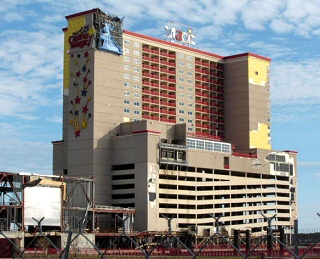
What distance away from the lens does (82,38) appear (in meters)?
185

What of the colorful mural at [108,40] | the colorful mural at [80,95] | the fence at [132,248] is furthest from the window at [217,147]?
the colorful mural at [108,40]

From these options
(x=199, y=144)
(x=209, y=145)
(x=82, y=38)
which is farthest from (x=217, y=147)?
(x=82, y=38)

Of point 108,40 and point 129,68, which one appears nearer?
point 108,40

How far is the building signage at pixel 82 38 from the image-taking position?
182 metres

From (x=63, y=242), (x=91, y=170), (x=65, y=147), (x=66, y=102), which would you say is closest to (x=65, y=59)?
(x=66, y=102)

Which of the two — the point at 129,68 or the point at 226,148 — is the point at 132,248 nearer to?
the point at 226,148

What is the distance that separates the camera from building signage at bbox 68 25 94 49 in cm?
18250

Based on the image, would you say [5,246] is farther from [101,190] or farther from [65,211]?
[101,190]

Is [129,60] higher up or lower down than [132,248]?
higher up

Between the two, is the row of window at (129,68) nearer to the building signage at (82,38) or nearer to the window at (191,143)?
the building signage at (82,38)

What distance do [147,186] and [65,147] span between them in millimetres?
33848

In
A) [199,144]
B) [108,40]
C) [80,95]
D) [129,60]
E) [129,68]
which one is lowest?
[199,144]

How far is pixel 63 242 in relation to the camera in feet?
468

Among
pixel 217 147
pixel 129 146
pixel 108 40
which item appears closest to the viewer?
pixel 129 146
